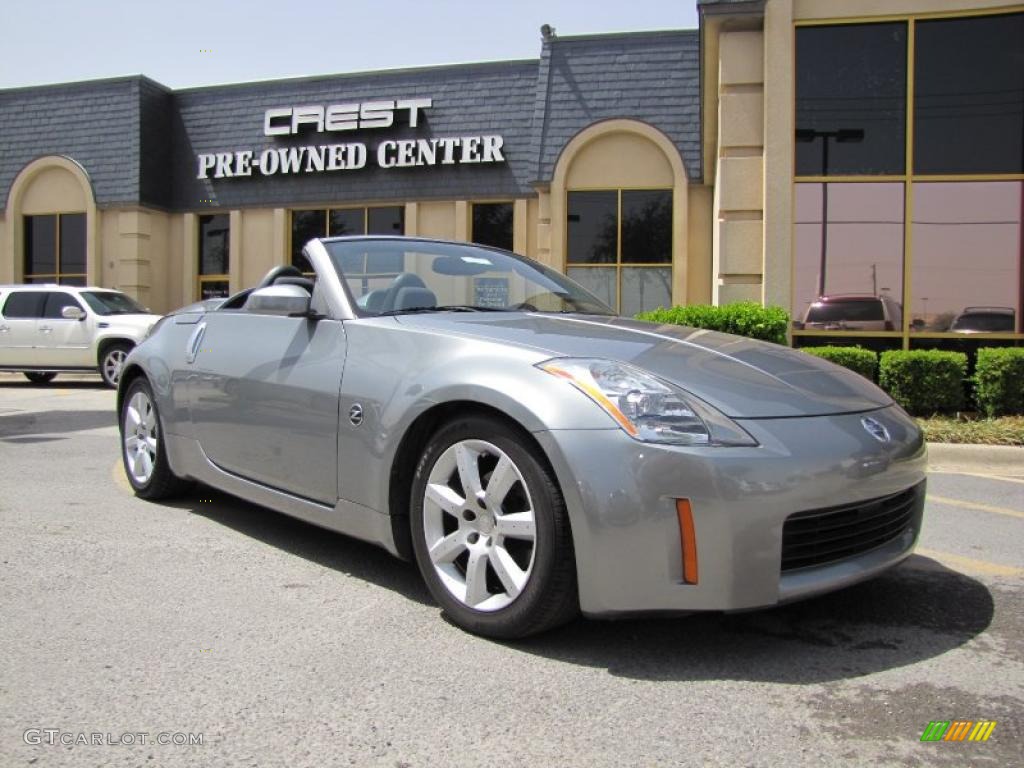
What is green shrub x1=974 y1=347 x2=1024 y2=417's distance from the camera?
26.6 feet

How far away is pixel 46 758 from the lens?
2094mm

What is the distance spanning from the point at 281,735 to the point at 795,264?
30.2ft

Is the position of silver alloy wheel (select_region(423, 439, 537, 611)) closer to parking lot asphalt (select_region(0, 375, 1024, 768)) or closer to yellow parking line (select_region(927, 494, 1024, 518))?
parking lot asphalt (select_region(0, 375, 1024, 768))

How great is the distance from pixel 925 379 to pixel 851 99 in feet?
12.2

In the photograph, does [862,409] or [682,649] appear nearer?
[682,649]

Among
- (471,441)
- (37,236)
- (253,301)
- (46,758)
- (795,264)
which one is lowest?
(46,758)

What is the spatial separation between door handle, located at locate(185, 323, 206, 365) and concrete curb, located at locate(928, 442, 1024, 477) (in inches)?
212

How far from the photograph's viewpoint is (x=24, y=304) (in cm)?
1384

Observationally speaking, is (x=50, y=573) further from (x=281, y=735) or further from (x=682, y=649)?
(x=682, y=649)

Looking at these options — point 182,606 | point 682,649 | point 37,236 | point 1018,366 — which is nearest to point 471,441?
point 682,649

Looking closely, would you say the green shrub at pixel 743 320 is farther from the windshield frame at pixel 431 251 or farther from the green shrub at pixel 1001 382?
the windshield frame at pixel 431 251

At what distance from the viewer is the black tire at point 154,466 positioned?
185 inches

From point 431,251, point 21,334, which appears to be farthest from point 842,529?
point 21,334

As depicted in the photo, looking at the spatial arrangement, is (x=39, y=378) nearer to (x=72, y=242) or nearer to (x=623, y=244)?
(x=72, y=242)
